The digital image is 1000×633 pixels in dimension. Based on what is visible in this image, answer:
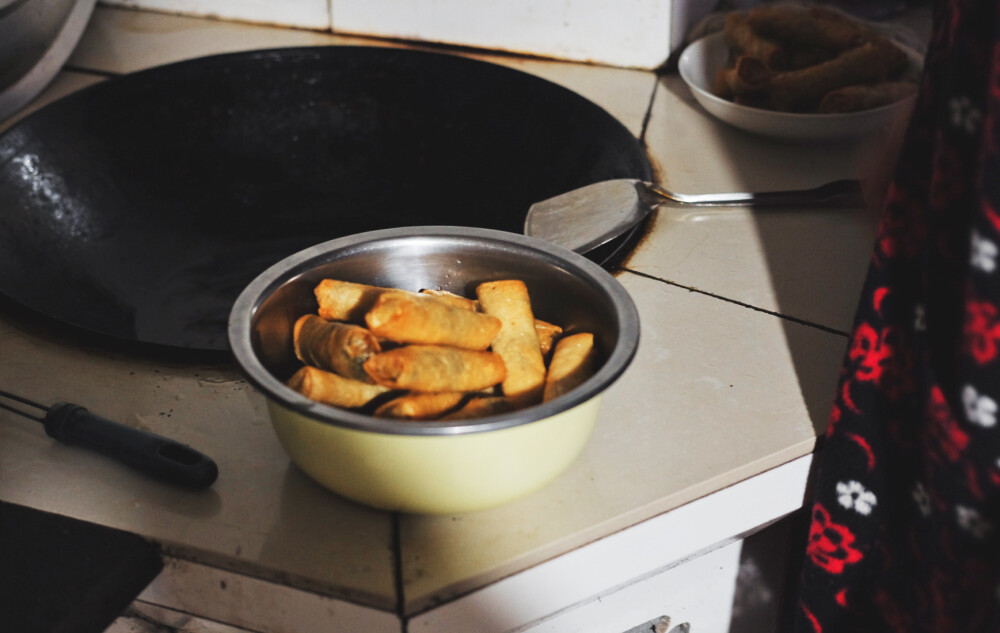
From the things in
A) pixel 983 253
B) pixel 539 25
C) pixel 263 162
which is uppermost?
pixel 983 253

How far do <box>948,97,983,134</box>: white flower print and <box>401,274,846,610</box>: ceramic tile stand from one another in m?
0.26

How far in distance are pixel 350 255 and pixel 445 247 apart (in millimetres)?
70

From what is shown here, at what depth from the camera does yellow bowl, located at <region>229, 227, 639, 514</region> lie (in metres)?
0.52

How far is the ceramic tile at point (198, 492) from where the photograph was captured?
0.57m

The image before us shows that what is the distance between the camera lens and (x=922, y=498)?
0.59 meters

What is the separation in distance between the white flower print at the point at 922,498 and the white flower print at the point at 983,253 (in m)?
0.18

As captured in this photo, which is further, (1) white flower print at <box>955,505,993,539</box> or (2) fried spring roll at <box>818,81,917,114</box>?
(2) fried spring roll at <box>818,81,917,114</box>

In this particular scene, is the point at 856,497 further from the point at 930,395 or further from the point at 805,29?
the point at 805,29

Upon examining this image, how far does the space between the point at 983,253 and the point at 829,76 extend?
607 millimetres

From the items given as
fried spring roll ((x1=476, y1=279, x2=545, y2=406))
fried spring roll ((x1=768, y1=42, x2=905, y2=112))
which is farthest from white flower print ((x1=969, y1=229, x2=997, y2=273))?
fried spring roll ((x1=768, y1=42, x2=905, y2=112))

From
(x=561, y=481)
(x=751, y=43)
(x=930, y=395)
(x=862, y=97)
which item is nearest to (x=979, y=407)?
(x=930, y=395)

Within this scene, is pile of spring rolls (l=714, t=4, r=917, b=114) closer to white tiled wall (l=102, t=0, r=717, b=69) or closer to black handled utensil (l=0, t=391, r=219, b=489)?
white tiled wall (l=102, t=0, r=717, b=69)

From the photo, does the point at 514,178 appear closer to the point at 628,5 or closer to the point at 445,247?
the point at 628,5

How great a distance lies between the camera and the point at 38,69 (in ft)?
3.72
